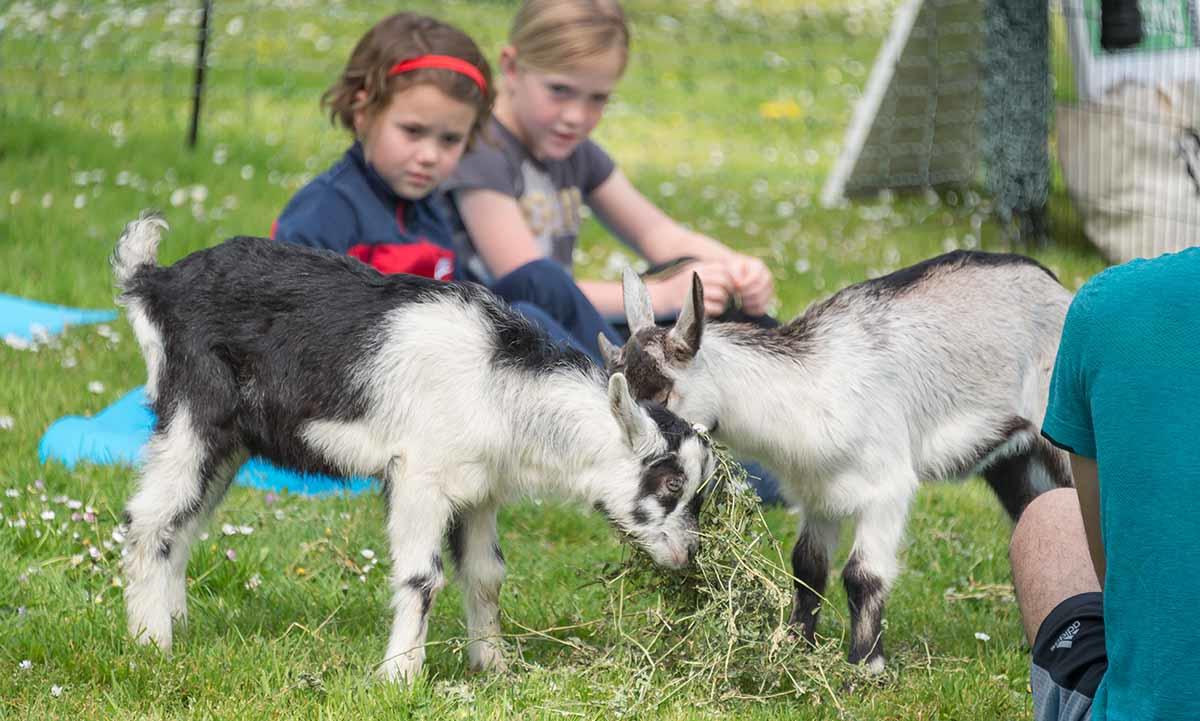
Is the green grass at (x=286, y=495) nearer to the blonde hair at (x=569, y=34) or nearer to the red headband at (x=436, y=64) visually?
the red headband at (x=436, y=64)

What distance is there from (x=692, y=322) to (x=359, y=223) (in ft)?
5.12

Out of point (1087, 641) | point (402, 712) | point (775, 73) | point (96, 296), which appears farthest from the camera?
point (775, 73)

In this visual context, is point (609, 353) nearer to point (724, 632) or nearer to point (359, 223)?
point (724, 632)

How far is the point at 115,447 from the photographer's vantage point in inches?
189

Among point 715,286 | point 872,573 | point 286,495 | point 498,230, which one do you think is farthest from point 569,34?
point 872,573

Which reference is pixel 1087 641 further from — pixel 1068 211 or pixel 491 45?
pixel 491 45

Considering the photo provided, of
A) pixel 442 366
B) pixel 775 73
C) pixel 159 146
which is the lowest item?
pixel 775 73

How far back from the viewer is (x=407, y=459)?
335 cm

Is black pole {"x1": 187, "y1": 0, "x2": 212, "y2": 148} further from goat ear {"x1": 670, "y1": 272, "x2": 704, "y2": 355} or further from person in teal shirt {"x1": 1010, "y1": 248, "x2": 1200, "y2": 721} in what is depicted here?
person in teal shirt {"x1": 1010, "y1": 248, "x2": 1200, "y2": 721}

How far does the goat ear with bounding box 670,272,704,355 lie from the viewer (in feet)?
11.3

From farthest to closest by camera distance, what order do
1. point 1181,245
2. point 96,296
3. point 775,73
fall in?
1. point 775,73
2. point 1181,245
3. point 96,296

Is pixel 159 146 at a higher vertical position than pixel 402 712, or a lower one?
lower

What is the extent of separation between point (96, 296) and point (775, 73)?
830 cm

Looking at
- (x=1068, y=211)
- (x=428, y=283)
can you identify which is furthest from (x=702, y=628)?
(x=1068, y=211)
